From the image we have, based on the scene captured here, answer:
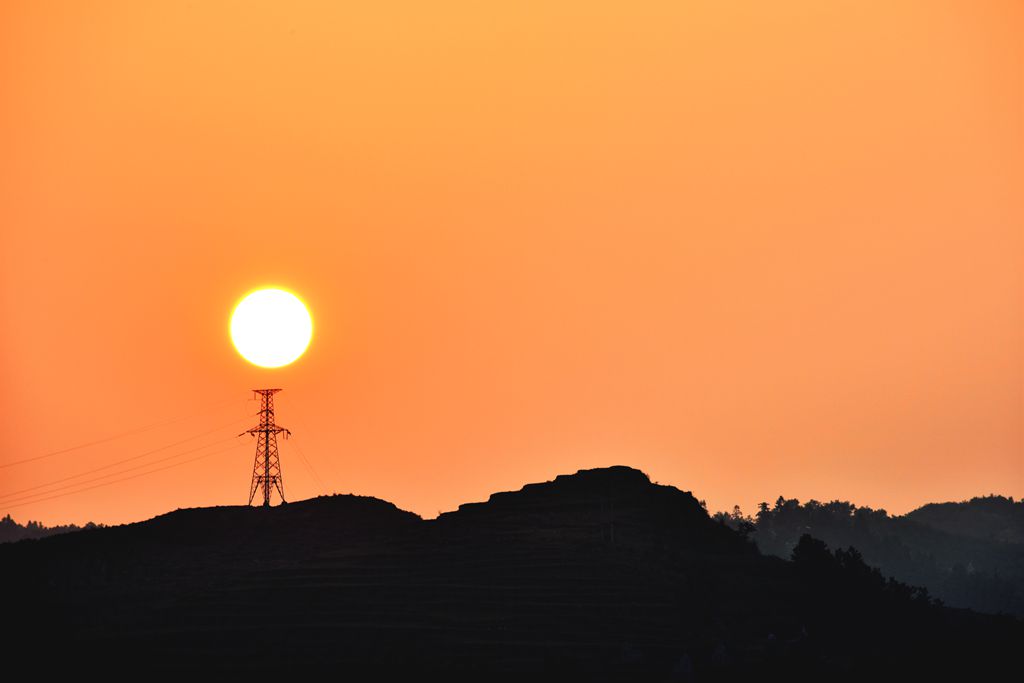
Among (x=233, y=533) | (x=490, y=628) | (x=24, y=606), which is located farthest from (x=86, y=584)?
(x=490, y=628)

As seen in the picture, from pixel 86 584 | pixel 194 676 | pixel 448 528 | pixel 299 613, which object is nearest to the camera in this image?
pixel 194 676

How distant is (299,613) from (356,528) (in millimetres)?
27231

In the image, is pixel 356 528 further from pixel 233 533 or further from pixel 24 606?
pixel 24 606

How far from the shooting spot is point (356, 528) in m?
159

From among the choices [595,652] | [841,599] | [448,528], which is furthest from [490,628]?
[841,599]

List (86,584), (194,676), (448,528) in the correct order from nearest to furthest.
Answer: (194,676) → (86,584) → (448,528)

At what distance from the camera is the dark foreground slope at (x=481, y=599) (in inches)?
4855

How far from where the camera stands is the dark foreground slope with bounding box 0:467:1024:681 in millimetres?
123312

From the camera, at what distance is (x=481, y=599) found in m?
134

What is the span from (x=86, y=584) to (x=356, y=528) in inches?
1056

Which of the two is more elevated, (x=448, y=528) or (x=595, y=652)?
(x=448, y=528)

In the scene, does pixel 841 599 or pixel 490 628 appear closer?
pixel 490 628

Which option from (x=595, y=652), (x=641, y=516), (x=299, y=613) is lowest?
(x=595, y=652)

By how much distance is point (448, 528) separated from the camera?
155625 mm
